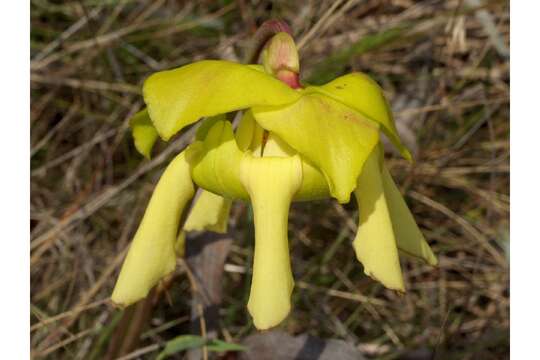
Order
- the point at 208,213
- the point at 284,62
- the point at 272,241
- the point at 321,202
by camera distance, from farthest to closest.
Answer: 1. the point at 321,202
2. the point at 208,213
3. the point at 284,62
4. the point at 272,241

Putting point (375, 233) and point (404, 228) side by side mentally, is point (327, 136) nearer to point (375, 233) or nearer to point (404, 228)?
point (375, 233)

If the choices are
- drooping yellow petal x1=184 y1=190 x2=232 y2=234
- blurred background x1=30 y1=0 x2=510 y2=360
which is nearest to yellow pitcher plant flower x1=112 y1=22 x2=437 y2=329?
drooping yellow petal x1=184 y1=190 x2=232 y2=234

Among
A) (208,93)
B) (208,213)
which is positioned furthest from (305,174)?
(208,213)

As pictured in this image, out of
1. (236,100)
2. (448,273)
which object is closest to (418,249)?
(236,100)

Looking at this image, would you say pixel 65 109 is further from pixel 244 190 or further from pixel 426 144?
pixel 244 190

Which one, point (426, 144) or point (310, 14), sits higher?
point (310, 14)

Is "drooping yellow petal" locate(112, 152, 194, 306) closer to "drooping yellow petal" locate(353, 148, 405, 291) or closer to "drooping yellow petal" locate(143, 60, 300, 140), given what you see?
"drooping yellow petal" locate(143, 60, 300, 140)

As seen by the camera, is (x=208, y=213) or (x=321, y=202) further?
(x=321, y=202)

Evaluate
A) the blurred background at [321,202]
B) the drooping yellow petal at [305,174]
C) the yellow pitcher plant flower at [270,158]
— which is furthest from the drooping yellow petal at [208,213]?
the blurred background at [321,202]
